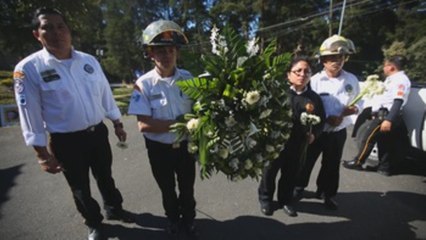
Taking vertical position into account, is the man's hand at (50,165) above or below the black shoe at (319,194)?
above

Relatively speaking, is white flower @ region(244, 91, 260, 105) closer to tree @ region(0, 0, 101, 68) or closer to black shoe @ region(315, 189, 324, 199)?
black shoe @ region(315, 189, 324, 199)

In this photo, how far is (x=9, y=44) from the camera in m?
13.7

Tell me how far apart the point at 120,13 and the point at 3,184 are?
38041 mm

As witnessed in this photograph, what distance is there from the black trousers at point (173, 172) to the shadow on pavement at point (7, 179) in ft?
7.94

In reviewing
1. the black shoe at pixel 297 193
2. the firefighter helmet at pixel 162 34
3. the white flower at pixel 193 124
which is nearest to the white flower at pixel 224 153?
the white flower at pixel 193 124

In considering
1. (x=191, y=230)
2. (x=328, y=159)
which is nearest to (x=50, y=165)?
(x=191, y=230)

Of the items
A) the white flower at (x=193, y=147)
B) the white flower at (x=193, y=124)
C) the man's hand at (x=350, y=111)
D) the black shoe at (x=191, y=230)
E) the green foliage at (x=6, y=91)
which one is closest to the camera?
the white flower at (x=193, y=124)

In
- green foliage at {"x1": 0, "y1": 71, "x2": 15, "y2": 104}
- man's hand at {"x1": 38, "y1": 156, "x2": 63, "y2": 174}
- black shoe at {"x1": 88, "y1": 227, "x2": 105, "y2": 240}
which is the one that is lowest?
black shoe at {"x1": 88, "y1": 227, "x2": 105, "y2": 240}

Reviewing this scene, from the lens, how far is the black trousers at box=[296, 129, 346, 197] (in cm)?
327

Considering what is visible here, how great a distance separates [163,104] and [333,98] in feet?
6.00

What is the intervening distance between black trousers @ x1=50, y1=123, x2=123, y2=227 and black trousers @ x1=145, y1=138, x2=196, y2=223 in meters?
0.51

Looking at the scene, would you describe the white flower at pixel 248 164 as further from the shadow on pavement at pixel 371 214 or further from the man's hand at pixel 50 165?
the man's hand at pixel 50 165

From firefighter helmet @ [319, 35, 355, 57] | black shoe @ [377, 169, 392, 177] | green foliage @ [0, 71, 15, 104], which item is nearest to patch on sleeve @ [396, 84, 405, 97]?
black shoe @ [377, 169, 392, 177]

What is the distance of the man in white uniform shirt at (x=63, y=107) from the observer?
2354mm
